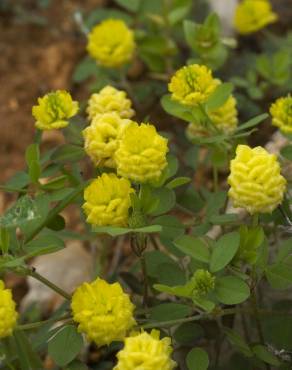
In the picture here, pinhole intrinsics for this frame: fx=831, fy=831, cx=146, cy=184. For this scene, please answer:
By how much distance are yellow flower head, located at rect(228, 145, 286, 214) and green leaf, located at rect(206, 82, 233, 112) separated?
0.23 metres

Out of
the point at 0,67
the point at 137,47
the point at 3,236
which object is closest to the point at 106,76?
the point at 137,47

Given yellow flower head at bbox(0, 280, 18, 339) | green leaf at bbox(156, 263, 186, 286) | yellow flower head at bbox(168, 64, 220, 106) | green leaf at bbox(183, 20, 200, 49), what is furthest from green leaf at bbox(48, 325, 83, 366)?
green leaf at bbox(183, 20, 200, 49)

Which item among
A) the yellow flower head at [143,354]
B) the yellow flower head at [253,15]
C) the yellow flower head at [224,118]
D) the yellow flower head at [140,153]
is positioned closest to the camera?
the yellow flower head at [143,354]

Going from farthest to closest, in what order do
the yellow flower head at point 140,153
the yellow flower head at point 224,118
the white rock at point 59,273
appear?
the white rock at point 59,273 → the yellow flower head at point 224,118 → the yellow flower head at point 140,153

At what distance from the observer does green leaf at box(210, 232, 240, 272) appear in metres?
1.33

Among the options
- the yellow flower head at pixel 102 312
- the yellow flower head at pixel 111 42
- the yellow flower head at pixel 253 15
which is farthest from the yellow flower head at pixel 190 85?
the yellow flower head at pixel 253 15

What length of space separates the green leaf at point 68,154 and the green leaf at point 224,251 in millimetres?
349

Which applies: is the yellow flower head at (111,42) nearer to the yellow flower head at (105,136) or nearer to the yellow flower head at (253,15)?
the yellow flower head at (253,15)

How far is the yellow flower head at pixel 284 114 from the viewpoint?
1.49m

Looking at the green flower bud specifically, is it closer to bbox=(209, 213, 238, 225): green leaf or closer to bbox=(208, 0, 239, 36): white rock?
bbox=(209, 213, 238, 225): green leaf

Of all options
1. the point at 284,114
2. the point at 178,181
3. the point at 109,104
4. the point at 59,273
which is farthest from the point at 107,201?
the point at 59,273

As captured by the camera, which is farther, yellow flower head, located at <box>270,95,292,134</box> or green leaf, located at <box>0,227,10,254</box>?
yellow flower head, located at <box>270,95,292,134</box>

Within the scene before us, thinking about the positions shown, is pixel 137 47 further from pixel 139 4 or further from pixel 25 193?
pixel 25 193

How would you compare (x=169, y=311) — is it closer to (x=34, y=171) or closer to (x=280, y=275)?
(x=280, y=275)
